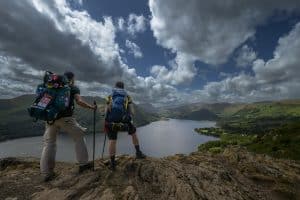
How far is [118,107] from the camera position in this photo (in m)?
10.8

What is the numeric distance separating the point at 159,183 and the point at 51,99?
5.45m

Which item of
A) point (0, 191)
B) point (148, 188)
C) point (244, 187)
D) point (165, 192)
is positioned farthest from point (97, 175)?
point (244, 187)

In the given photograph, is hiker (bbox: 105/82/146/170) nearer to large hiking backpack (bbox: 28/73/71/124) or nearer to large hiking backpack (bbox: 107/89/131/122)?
large hiking backpack (bbox: 107/89/131/122)

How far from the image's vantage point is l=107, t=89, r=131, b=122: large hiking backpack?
10.8 meters

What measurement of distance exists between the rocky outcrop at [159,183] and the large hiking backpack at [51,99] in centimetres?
272

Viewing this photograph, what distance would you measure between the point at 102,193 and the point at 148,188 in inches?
69.7

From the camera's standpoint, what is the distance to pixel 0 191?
9156 millimetres

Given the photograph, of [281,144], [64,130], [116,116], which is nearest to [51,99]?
[64,130]

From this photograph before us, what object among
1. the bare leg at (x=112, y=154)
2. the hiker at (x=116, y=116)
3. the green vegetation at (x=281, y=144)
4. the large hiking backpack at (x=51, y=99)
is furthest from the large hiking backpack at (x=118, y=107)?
the green vegetation at (x=281, y=144)

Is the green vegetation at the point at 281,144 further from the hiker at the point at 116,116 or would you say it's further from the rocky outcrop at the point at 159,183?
the hiker at the point at 116,116

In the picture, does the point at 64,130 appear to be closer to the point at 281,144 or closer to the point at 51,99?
the point at 51,99

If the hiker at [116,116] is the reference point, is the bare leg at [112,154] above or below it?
below

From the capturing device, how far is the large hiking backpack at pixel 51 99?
30.2 ft

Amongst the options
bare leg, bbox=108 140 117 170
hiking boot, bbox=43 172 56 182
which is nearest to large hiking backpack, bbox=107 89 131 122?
bare leg, bbox=108 140 117 170
